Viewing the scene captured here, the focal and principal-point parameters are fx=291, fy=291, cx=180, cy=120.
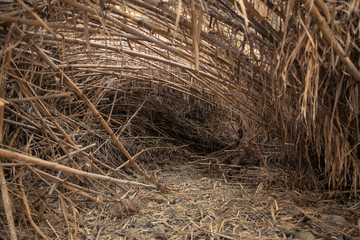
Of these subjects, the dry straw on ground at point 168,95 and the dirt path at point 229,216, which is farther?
the dirt path at point 229,216

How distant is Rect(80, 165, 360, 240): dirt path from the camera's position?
3.40 ft

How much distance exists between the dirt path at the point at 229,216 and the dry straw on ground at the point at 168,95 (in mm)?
52

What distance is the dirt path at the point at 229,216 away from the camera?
1036 millimetres

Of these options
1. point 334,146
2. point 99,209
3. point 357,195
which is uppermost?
point 334,146

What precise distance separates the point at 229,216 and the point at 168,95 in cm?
120

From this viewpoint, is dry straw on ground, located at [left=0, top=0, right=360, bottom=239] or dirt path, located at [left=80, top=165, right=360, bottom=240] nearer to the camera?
dry straw on ground, located at [left=0, top=0, right=360, bottom=239]

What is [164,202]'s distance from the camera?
1.39 meters

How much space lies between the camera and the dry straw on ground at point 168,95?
83 cm

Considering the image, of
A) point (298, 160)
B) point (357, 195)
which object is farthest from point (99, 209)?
point (357, 195)

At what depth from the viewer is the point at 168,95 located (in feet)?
7.22

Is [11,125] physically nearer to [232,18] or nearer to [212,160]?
[232,18]

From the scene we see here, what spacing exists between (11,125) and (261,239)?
3.76 feet

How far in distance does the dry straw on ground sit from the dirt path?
0.05m

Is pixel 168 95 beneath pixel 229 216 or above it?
above
